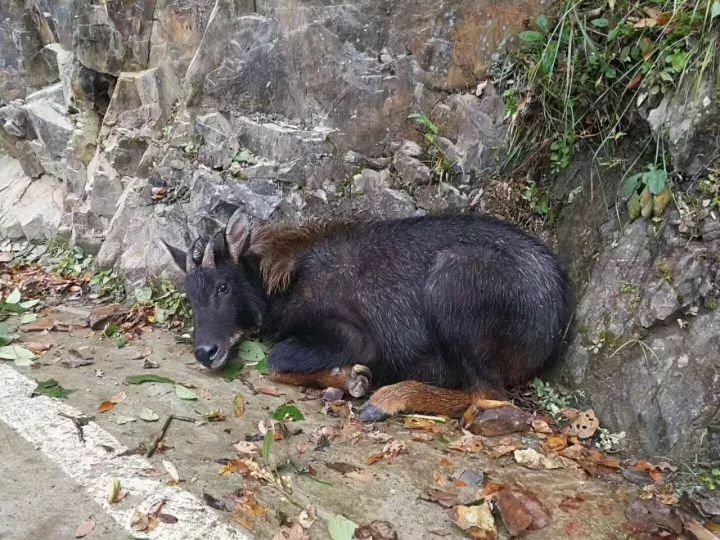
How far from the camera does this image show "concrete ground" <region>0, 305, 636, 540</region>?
310 centimetres

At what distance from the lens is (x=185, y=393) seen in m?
4.50

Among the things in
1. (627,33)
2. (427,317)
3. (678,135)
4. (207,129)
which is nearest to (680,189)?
(678,135)

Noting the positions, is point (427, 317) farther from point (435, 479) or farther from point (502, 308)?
point (435, 479)

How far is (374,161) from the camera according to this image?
6082mm

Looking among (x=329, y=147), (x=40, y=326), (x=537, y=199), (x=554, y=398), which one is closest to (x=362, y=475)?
(x=554, y=398)

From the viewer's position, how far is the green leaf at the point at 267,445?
3.62 metres

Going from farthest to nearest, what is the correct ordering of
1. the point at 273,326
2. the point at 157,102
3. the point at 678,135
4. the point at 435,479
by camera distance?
the point at 157,102 < the point at 273,326 < the point at 678,135 < the point at 435,479

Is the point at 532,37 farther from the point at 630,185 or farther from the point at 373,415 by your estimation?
the point at 373,415

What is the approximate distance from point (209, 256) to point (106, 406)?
1671 millimetres

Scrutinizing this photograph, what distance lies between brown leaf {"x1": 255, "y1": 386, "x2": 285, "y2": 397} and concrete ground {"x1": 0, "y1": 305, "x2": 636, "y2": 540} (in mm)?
55

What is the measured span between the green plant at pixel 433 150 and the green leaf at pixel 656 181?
1.97 m

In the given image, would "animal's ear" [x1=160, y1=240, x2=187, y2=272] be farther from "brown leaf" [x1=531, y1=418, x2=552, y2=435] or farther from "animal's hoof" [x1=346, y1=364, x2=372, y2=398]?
"brown leaf" [x1=531, y1=418, x2=552, y2=435]

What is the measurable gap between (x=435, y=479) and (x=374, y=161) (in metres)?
3.47

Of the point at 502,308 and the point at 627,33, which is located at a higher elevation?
the point at 627,33
